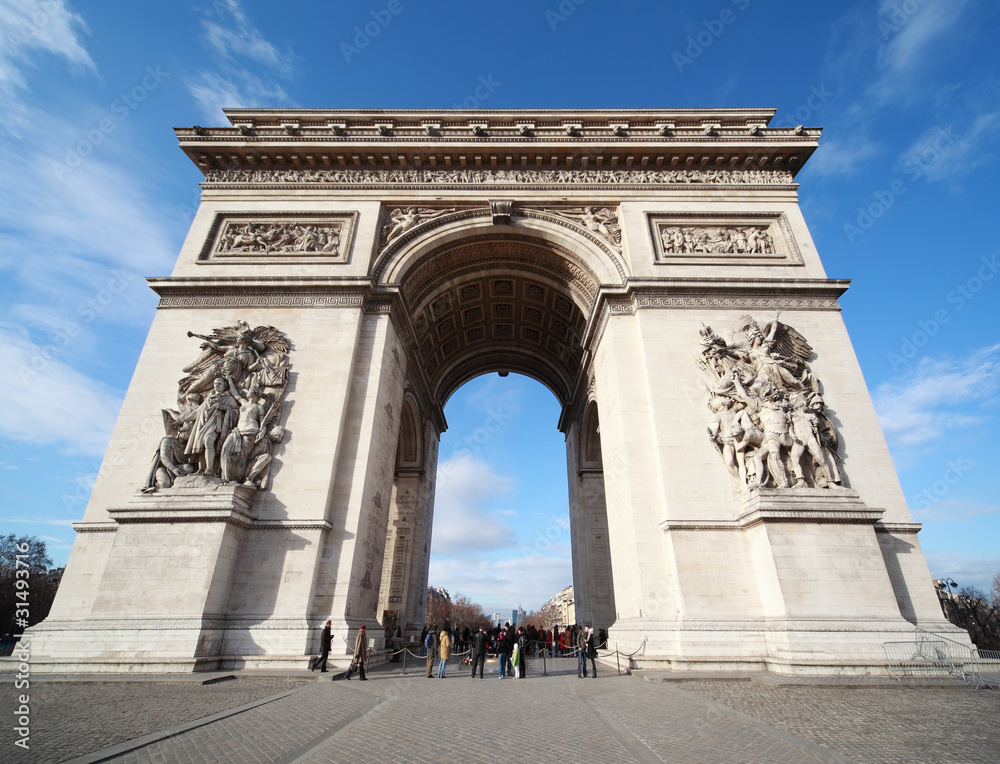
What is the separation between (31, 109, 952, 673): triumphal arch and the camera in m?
9.63

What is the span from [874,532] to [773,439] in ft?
8.70

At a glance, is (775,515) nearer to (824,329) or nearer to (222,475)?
(824,329)

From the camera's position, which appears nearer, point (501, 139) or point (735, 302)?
point (735, 302)

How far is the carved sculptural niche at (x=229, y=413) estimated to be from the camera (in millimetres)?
10680

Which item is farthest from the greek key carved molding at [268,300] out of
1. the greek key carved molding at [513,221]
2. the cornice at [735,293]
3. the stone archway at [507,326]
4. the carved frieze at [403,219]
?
the cornice at [735,293]

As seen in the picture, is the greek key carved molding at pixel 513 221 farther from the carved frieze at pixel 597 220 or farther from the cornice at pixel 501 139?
the cornice at pixel 501 139

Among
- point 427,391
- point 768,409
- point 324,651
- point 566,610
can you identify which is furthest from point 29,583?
point 566,610

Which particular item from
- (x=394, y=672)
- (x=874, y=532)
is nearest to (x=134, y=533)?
(x=394, y=672)

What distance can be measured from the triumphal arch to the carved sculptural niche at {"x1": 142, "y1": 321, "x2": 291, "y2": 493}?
3.0 inches

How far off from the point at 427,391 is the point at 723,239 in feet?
40.9

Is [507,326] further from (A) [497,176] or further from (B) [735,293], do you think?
(B) [735,293]

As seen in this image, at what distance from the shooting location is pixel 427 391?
66.1ft

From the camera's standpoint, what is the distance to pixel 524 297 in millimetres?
18812

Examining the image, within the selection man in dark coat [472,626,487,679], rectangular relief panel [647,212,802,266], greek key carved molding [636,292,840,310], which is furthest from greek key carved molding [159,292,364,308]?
rectangular relief panel [647,212,802,266]
